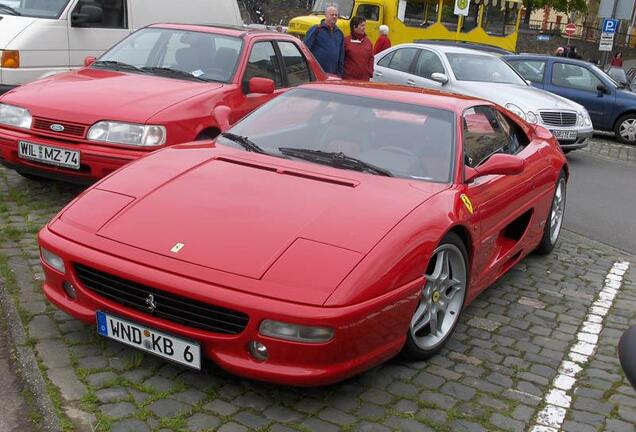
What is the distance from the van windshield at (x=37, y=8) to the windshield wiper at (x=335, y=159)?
5.41 metres

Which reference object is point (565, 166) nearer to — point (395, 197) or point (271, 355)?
point (395, 197)

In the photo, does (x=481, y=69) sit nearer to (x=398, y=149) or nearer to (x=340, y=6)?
(x=398, y=149)

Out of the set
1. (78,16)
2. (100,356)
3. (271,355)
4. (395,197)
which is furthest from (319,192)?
(78,16)

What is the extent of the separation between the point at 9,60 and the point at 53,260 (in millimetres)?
5197

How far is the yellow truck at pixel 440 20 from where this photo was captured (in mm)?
19984

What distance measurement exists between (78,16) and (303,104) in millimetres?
5006

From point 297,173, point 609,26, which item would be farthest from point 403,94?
point 609,26

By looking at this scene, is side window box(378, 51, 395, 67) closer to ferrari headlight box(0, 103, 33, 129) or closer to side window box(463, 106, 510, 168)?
side window box(463, 106, 510, 168)

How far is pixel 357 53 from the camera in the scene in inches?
425

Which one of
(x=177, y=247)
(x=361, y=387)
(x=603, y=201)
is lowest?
(x=603, y=201)

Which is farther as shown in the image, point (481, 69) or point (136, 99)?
point (481, 69)

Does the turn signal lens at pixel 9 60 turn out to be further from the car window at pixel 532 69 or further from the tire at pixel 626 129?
the tire at pixel 626 129

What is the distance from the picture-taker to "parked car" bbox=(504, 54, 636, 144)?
13.9 m

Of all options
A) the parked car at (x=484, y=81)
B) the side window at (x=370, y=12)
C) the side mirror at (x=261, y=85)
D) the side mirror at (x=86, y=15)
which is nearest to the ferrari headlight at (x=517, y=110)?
the parked car at (x=484, y=81)
